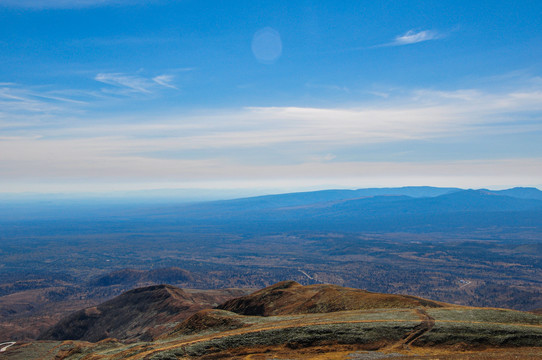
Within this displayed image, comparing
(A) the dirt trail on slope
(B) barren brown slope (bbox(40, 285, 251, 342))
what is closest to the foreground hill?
(A) the dirt trail on slope

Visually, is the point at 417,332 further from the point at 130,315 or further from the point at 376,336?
the point at 130,315

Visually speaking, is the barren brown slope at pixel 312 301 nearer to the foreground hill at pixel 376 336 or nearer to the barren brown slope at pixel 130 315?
the foreground hill at pixel 376 336

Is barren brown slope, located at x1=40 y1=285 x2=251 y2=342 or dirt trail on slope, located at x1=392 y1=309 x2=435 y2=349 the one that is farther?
barren brown slope, located at x1=40 y1=285 x2=251 y2=342

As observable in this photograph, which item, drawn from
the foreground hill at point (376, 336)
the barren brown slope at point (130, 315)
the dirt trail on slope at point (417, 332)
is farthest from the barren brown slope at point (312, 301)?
the barren brown slope at point (130, 315)

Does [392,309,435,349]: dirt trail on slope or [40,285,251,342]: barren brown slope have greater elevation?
[392,309,435,349]: dirt trail on slope

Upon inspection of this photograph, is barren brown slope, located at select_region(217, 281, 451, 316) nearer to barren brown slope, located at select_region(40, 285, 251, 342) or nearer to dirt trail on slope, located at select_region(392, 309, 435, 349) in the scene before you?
dirt trail on slope, located at select_region(392, 309, 435, 349)

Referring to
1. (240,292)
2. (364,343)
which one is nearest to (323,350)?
(364,343)

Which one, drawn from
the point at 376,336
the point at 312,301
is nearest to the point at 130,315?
the point at 312,301
